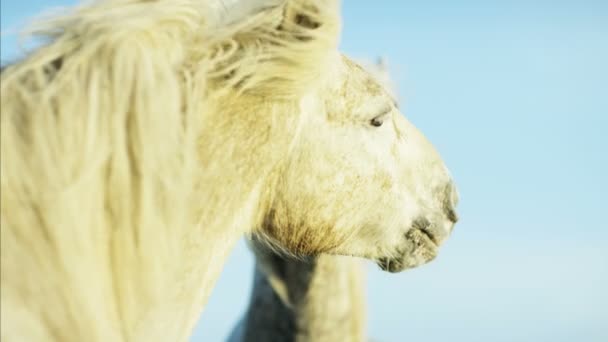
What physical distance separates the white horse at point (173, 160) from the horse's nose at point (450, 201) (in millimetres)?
155

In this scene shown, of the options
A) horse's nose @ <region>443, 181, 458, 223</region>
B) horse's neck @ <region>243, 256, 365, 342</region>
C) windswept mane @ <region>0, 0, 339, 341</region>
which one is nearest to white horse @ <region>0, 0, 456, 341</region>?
windswept mane @ <region>0, 0, 339, 341</region>

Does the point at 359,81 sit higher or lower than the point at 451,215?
higher

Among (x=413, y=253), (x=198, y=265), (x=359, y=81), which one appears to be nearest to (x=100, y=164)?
(x=198, y=265)

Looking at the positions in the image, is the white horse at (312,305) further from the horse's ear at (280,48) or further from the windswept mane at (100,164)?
the windswept mane at (100,164)

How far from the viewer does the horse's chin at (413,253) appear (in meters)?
2.97

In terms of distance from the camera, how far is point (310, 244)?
8.95ft

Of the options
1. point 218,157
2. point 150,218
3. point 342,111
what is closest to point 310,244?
point 342,111

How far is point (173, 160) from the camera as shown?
197 centimetres

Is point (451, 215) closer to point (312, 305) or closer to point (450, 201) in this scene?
point (450, 201)

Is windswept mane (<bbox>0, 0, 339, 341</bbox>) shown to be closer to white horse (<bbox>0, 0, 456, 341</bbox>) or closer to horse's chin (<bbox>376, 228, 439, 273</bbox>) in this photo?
white horse (<bbox>0, 0, 456, 341</bbox>)

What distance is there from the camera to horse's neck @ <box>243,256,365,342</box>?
5.32m

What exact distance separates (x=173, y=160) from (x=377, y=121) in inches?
36.7

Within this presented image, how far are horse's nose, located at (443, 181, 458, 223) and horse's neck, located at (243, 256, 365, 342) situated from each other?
221 cm

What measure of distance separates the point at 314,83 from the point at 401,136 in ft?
1.60
